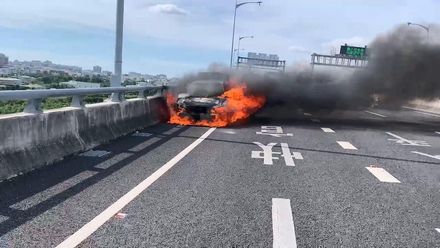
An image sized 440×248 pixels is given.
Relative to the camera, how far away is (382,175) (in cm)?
869

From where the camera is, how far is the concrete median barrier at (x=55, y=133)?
23.0ft

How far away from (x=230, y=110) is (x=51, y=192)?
11.1 metres

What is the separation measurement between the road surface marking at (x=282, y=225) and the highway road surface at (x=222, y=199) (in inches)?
0.4

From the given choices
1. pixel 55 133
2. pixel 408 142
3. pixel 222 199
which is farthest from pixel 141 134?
pixel 408 142

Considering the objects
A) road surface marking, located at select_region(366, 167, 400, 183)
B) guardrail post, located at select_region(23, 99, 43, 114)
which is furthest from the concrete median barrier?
road surface marking, located at select_region(366, 167, 400, 183)

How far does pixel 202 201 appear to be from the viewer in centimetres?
621

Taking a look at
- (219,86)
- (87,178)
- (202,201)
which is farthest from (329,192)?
(219,86)

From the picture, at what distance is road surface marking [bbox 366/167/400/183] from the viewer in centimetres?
824

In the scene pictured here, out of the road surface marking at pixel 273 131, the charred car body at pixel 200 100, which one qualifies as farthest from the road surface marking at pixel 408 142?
the charred car body at pixel 200 100

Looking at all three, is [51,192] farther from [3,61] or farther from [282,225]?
[3,61]

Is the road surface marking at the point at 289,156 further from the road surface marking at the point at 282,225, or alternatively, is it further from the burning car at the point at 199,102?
the burning car at the point at 199,102

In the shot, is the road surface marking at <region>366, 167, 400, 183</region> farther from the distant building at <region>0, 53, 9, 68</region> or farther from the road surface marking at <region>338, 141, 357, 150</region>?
the distant building at <region>0, 53, 9, 68</region>

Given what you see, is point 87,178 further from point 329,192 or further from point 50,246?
point 329,192

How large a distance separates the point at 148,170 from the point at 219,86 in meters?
10.6
